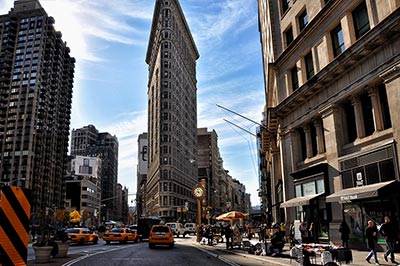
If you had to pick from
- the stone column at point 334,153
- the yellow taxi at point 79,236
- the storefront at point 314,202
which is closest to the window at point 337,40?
the stone column at point 334,153

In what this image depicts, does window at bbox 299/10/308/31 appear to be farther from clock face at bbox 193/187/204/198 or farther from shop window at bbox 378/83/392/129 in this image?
clock face at bbox 193/187/204/198

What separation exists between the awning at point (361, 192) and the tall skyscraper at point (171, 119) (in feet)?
245

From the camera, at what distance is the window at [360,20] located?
20500 mm

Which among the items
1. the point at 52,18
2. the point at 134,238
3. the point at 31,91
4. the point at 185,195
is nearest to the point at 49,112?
the point at 31,91

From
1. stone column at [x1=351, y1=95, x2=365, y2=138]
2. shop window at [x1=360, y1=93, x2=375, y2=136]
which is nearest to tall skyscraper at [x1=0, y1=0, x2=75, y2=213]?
stone column at [x1=351, y1=95, x2=365, y2=138]

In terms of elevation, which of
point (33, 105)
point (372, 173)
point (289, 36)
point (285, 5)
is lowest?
point (372, 173)

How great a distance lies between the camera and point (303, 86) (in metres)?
25.2

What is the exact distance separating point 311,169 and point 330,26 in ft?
30.6

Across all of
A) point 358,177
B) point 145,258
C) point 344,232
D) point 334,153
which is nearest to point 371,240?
point 344,232

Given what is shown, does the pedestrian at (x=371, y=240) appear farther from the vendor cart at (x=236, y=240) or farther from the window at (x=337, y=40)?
the vendor cart at (x=236, y=240)

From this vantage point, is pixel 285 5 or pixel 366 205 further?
pixel 285 5

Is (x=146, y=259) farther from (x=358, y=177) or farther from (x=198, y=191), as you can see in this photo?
(x=198, y=191)

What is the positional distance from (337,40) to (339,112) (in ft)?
15.5

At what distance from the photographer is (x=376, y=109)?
62.8 ft
